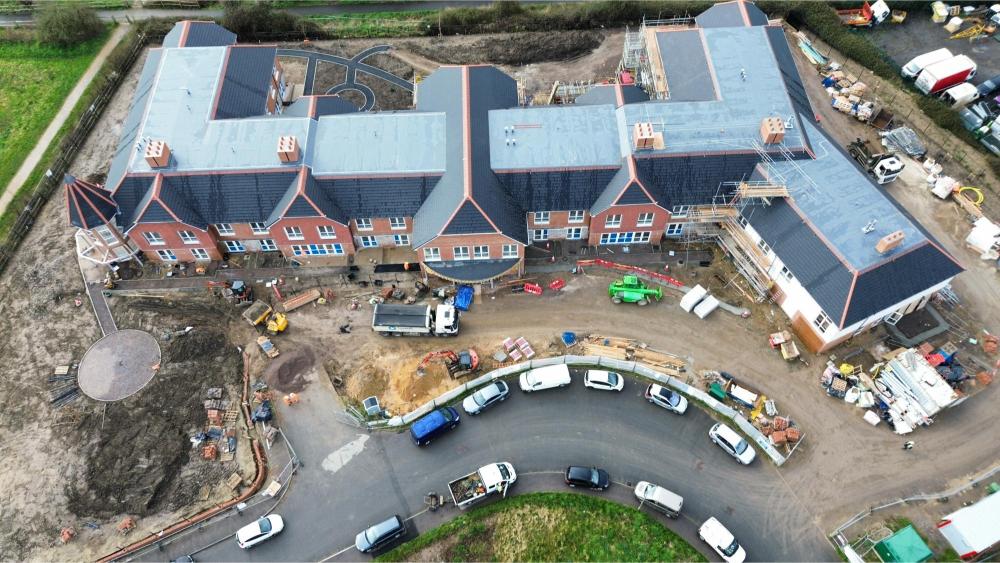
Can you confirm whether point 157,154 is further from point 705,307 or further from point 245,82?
point 705,307

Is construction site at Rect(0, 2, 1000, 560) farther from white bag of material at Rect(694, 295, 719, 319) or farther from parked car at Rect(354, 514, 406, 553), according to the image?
parked car at Rect(354, 514, 406, 553)

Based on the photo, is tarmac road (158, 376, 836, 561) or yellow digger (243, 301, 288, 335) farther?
yellow digger (243, 301, 288, 335)

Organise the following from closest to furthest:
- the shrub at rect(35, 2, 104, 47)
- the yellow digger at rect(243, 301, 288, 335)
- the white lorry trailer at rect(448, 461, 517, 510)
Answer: the white lorry trailer at rect(448, 461, 517, 510) < the yellow digger at rect(243, 301, 288, 335) < the shrub at rect(35, 2, 104, 47)

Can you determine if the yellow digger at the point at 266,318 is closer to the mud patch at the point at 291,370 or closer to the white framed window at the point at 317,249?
the mud patch at the point at 291,370

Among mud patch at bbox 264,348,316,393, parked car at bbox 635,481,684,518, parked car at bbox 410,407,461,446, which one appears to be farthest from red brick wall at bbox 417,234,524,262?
parked car at bbox 635,481,684,518

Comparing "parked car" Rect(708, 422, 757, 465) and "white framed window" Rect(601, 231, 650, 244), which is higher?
"white framed window" Rect(601, 231, 650, 244)

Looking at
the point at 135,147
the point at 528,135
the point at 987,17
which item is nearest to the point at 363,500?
the point at 528,135

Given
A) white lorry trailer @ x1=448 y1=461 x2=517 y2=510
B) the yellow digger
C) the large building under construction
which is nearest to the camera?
white lorry trailer @ x1=448 y1=461 x2=517 y2=510

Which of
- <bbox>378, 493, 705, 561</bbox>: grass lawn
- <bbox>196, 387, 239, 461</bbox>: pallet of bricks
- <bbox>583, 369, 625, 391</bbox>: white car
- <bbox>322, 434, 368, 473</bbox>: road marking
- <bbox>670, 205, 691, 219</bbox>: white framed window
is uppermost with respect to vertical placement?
<bbox>670, 205, 691, 219</bbox>: white framed window
